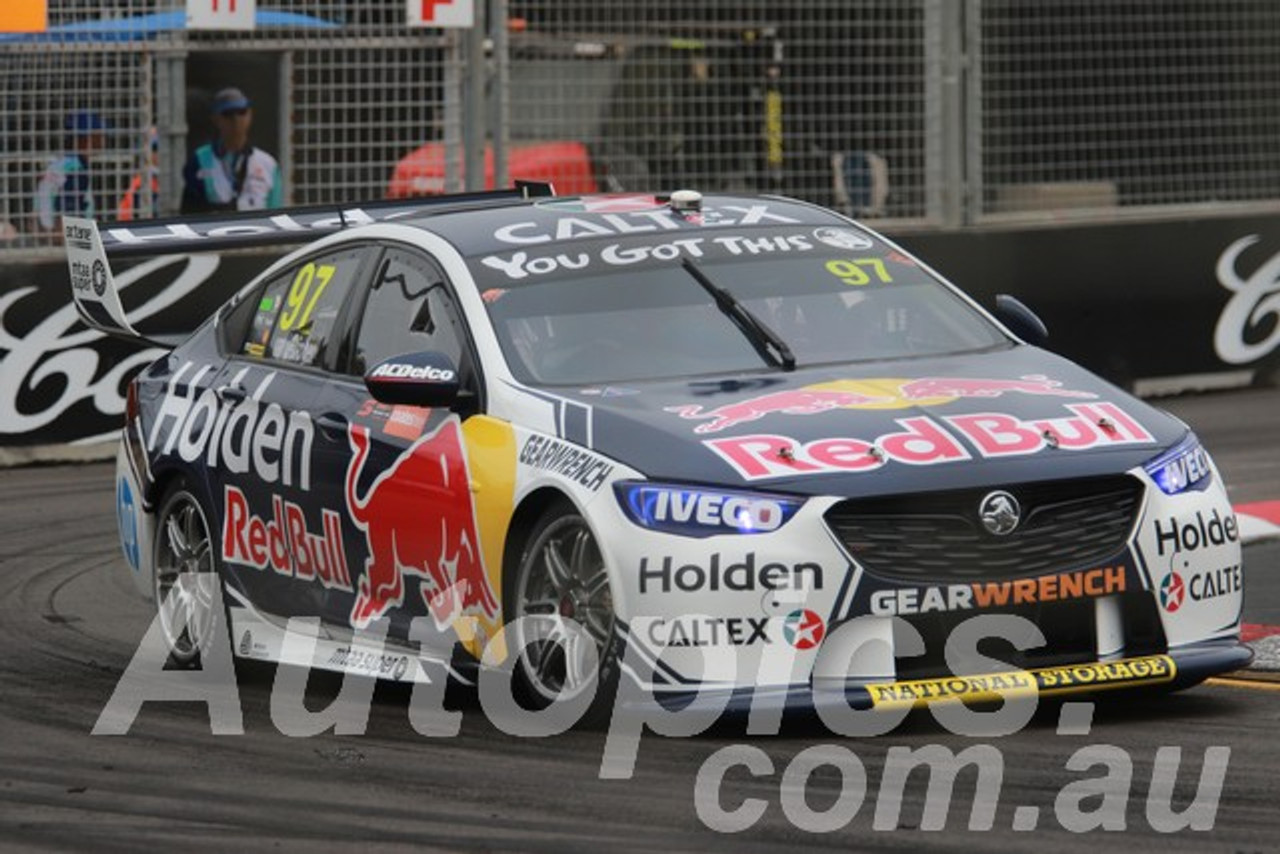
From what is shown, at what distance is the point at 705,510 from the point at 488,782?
867 millimetres

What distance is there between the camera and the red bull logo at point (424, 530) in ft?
25.8

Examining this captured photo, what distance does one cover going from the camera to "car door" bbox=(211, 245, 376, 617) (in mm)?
8625

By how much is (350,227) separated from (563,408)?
7.17ft

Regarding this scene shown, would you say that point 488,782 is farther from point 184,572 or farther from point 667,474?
point 184,572

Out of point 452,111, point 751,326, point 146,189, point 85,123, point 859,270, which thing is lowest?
point 751,326

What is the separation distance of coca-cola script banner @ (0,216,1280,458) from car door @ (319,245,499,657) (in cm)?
690

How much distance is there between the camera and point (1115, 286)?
17.3 metres

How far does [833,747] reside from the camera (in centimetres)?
711

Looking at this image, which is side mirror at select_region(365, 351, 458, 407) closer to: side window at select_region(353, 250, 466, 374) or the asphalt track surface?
side window at select_region(353, 250, 466, 374)

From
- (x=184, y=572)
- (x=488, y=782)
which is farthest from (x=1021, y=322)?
(x=184, y=572)

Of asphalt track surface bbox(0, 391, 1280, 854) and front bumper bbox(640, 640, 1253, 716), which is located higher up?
front bumper bbox(640, 640, 1253, 716)

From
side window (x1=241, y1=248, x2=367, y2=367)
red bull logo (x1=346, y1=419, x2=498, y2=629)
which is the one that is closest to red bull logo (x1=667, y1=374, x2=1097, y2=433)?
red bull logo (x1=346, y1=419, x2=498, y2=629)

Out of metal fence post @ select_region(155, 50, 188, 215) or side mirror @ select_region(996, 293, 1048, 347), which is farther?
metal fence post @ select_region(155, 50, 188, 215)

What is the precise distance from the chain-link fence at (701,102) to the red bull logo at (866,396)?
27.4ft
